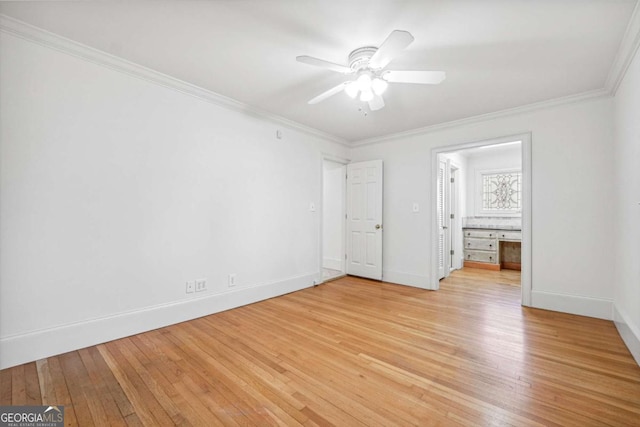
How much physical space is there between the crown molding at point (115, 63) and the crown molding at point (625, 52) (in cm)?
345

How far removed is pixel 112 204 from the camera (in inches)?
97.6

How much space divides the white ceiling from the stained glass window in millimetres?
3284

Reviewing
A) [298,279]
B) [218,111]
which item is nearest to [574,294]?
[298,279]

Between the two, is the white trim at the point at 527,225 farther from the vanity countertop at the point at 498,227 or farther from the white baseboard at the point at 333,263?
the white baseboard at the point at 333,263

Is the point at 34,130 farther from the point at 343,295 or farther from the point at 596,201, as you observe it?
the point at 596,201

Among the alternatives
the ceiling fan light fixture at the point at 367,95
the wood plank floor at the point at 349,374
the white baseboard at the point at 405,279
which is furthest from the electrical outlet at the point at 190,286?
the white baseboard at the point at 405,279

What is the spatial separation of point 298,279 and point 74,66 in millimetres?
3439

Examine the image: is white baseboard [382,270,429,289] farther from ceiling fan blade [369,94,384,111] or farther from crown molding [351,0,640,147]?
ceiling fan blade [369,94,384,111]

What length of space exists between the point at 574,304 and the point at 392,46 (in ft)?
11.8

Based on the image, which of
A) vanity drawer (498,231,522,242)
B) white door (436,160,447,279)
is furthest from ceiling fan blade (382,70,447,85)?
vanity drawer (498,231,522,242)

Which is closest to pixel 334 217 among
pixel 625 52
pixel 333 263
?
pixel 333 263

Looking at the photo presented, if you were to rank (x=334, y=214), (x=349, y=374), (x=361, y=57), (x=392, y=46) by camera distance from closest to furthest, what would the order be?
(x=392, y=46) < (x=349, y=374) < (x=361, y=57) < (x=334, y=214)

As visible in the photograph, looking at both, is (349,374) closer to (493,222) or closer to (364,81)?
(364,81)

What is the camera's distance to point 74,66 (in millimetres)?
2309
